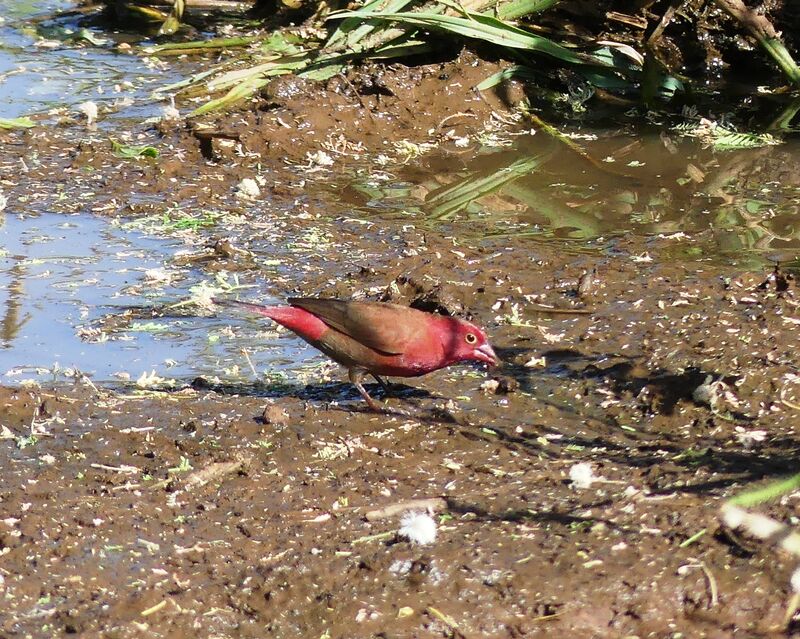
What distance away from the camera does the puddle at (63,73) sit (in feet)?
31.7

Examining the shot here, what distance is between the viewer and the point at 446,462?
16.2 feet

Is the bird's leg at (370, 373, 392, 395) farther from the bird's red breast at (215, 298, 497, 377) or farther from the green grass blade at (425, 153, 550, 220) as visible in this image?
the green grass blade at (425, 153, 550, 220)

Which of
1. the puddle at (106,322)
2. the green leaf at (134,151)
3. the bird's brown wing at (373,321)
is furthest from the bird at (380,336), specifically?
the green leaf at (134,151)

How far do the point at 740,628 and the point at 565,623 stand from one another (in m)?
0.56

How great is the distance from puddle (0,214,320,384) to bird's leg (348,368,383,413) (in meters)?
0.46

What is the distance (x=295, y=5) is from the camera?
11195mm

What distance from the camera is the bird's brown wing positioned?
5.29m

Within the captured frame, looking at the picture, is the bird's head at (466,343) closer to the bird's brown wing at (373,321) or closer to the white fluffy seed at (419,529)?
the bird's brown wing at (373,321)

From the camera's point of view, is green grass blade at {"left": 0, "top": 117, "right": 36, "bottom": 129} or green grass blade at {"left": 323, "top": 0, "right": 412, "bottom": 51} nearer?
green grass blade at {"left": 0, "top": 117, "right": 36, "bottom": 129}

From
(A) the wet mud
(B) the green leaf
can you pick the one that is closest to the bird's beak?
(A) the wet mud

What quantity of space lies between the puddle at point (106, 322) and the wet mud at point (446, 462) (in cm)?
20

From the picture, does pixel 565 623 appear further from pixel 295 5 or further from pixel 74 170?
pixel 295 5

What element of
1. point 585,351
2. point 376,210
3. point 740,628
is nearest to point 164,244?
point 376,210

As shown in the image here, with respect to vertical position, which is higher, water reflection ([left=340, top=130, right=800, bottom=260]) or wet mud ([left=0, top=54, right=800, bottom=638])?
wet mud ([left=0, top=54, right=800, bottom=638])
